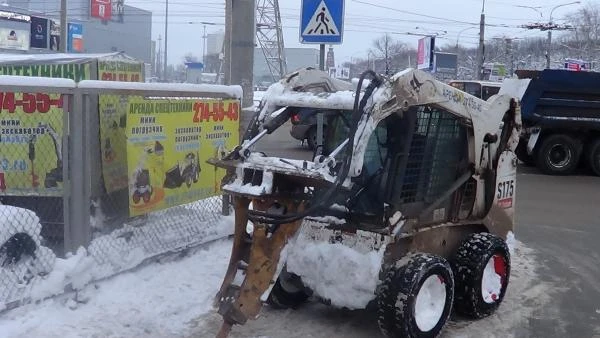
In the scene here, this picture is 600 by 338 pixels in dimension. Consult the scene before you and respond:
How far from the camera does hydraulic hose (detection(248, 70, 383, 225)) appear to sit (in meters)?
4.30

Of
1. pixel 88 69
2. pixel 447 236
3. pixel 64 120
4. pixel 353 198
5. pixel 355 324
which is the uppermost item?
pixel 88 69

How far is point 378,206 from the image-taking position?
16.2 ft

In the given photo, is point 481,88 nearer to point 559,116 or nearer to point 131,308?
point 559,116

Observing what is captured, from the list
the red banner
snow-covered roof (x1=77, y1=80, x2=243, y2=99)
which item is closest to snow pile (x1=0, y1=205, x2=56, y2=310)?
snow-covered roof (x1=77, y1=80, x2=243, y2=99)

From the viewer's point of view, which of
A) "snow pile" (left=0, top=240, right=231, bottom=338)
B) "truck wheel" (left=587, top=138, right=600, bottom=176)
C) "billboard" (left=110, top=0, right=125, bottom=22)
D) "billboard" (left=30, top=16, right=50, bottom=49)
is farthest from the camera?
"billboard" (left=110, top=0, right=125, bottom=22)

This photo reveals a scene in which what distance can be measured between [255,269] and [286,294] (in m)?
1.07

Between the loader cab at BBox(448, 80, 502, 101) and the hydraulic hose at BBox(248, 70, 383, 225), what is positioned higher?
the loader cab at BBox(448, 80, 502, 101)

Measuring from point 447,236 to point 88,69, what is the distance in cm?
377

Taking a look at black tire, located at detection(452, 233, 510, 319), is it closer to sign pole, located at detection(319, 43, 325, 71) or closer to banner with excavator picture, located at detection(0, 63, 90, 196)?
sign pole, located at detection(319, 43, 325, 71)

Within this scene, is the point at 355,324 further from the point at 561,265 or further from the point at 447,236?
the point at 561,265

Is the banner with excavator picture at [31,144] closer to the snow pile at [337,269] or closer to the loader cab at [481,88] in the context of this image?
the snow pile at [337,269]

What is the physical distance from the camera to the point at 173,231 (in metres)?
6.58

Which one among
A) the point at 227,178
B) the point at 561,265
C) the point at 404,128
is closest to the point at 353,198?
the point at 404,128

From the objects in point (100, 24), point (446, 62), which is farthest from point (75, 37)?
point (100, 24)
